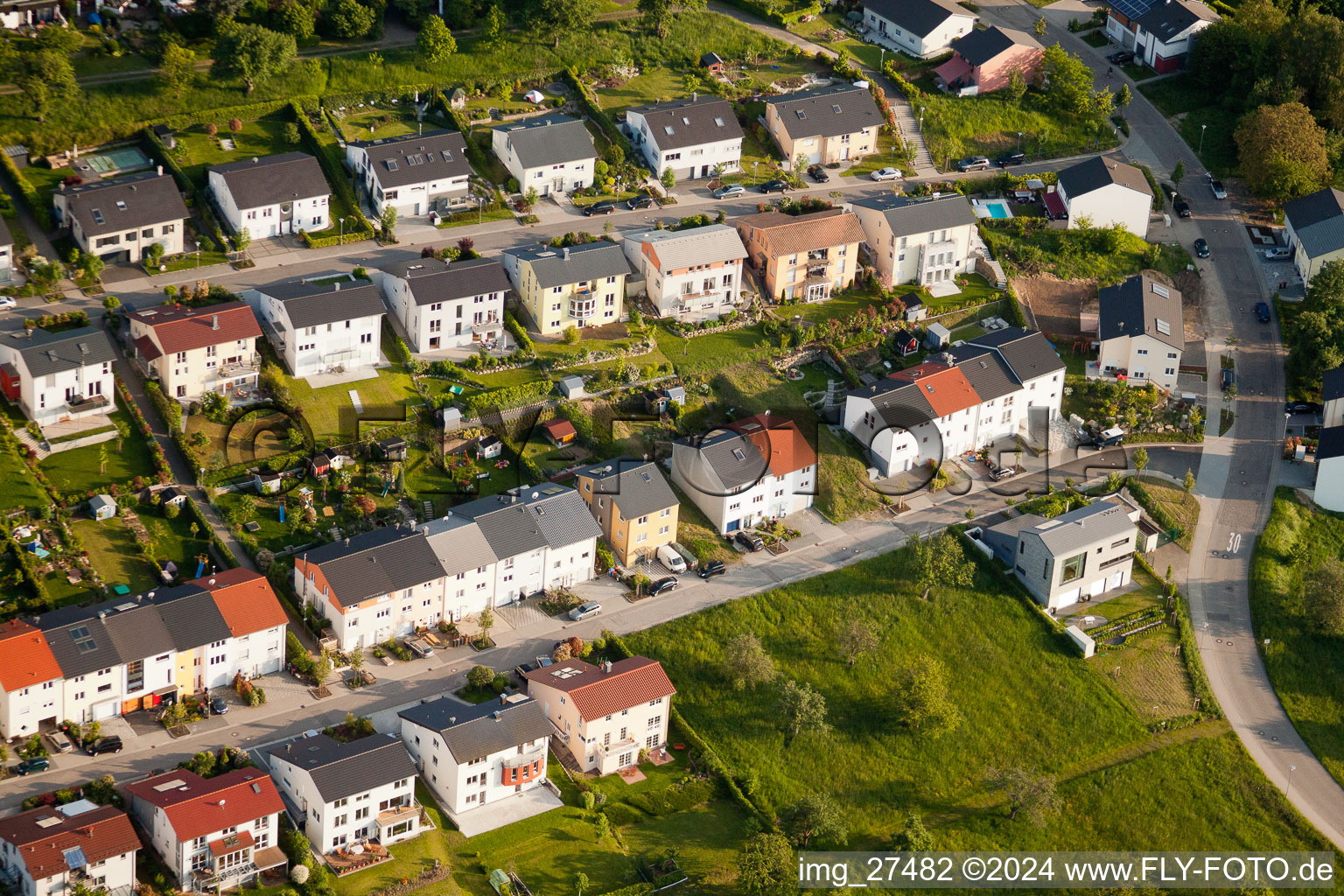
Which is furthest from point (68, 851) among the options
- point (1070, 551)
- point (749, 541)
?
point (1070, 551)

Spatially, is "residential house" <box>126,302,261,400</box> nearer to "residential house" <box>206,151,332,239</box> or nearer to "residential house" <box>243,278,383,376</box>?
"residential house" <box>243,278,383,376</box>

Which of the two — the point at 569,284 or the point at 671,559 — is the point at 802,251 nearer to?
the point at 569,284

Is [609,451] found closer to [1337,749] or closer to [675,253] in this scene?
[675,253]

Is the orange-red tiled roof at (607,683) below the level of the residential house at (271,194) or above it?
below

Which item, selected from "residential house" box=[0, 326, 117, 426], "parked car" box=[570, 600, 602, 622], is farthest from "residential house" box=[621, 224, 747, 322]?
"residential house" box=[0, 326, 117, 426]

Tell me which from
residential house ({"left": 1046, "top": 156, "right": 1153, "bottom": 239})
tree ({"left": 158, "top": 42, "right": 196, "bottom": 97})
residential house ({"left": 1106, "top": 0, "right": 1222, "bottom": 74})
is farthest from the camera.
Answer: residential house ({"left": 1106, "top": 0, "right": 1222, "bottom": 74})

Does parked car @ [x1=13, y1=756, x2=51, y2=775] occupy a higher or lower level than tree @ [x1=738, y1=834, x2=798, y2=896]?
higher

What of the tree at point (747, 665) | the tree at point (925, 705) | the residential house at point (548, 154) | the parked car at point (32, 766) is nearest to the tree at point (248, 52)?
the residential house at point (548, 154)

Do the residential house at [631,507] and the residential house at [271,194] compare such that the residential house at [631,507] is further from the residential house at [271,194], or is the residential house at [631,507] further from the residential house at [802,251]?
the residential house at [271,194]

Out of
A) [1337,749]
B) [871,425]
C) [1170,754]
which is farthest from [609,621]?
[1337,749]
